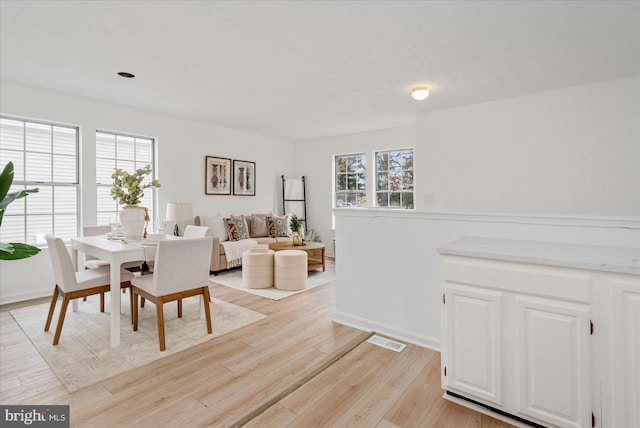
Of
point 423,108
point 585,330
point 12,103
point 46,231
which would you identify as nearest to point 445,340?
point 585,330

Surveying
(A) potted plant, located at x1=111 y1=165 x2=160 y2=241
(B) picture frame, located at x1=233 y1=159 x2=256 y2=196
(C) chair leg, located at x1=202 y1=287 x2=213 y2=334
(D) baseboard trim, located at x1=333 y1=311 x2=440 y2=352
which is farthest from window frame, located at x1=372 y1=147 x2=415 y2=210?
(A) potted plant, located at x1=111 y1=165 x2=160 y2=241

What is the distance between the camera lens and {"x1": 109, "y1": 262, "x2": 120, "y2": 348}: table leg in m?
2.45

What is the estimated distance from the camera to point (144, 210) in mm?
3018

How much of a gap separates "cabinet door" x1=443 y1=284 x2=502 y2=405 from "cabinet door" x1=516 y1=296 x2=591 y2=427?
0.10 m

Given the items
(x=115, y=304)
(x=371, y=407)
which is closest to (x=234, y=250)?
(x=115, y=304)

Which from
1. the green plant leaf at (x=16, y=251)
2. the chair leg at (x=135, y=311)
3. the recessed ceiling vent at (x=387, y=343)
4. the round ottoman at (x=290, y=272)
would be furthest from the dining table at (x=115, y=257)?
the recessed ceiling vent at (x=387, y=343)

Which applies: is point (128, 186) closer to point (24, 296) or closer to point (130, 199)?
point (130, 199)

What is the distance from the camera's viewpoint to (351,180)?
6711 mm

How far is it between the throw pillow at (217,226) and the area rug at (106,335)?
1.80m

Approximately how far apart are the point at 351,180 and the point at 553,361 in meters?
5.42

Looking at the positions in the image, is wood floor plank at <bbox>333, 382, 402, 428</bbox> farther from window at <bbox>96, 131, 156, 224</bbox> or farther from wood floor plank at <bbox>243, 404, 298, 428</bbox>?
window at <bbox>96, 131, 156, 224</bbox>

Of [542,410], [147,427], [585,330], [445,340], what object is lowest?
[147,427]

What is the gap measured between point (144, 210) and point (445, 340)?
9.08 feet

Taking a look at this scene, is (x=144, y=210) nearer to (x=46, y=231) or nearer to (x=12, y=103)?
(x=46, y=231)
